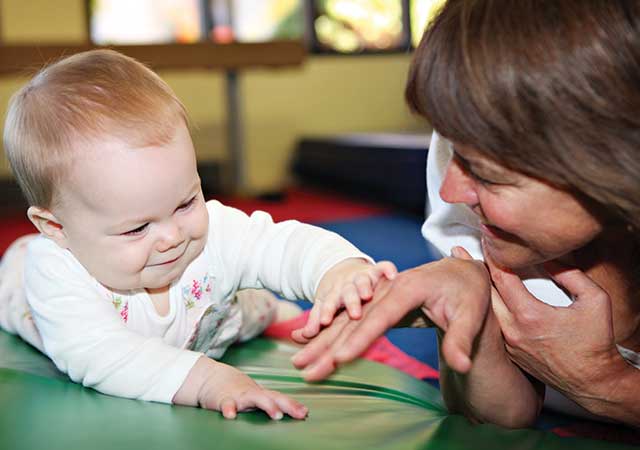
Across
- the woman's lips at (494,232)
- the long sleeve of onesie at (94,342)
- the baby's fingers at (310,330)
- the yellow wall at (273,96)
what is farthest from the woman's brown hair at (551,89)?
the yellow wall at (273,96)

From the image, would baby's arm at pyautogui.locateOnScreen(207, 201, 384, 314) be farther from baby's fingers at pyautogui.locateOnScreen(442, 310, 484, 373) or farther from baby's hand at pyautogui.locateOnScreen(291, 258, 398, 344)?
baby's fingers at pyautogui.locateOnScreen(442, 310, 484, 373)

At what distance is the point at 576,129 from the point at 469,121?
10 cm

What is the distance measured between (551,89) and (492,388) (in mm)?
420

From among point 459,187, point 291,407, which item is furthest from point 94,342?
point 459,187

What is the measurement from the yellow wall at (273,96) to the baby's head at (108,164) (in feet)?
9.30

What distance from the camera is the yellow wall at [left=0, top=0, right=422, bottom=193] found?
3770 millimetres

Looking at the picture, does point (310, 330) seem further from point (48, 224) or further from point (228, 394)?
point (48, 224)

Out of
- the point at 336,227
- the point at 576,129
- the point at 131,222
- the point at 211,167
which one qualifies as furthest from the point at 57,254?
the point at 211,167

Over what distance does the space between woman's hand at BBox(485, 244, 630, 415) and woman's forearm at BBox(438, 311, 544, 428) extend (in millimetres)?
21

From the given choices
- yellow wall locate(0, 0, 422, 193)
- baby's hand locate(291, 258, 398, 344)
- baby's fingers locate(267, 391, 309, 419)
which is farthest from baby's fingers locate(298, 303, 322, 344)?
yellow wall locate(0, 0, 422, 193)

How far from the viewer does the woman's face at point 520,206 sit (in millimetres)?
770

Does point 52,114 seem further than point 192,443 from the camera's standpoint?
Yes

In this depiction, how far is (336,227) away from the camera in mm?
2756

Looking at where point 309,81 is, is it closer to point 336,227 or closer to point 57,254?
point 336,227
